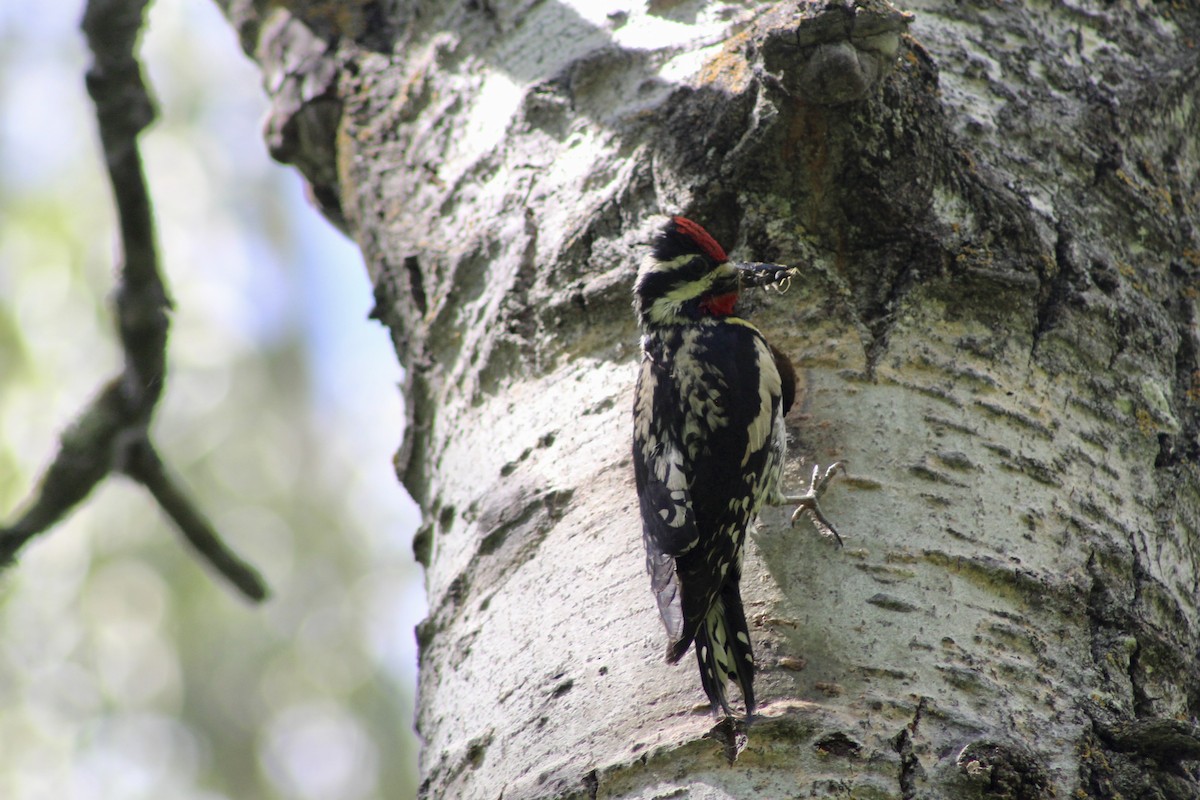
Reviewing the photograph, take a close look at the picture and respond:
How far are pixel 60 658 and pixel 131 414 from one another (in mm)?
5692

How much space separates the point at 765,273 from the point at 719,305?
0.71 m

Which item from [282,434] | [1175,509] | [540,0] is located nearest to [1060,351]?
[1175,509]

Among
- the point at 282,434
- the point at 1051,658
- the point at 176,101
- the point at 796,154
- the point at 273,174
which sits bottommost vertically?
the point at 282,434

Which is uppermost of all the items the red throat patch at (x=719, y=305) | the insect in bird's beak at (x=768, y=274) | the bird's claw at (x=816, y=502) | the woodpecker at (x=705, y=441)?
the insect in bird's beak at (x=768, y=274)

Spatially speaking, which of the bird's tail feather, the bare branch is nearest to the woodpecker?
the bird's tail feather

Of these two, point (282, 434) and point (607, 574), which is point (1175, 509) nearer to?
point (607, 574)

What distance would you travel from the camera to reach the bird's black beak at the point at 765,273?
2.62 m

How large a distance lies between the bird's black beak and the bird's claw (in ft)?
1.49

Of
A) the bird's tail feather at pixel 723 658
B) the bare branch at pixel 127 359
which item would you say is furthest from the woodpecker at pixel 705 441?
the bare branch at pixel 127 359

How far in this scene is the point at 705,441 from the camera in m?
2.95

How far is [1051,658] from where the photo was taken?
215 centimetres

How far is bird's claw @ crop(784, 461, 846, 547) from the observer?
7.22 feet

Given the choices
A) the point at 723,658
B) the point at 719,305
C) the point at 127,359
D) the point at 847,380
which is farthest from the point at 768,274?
the point at 127,359

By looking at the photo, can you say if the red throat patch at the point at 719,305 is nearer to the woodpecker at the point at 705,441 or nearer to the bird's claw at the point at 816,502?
the woodpecker at the point at 705,441
